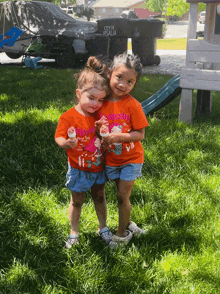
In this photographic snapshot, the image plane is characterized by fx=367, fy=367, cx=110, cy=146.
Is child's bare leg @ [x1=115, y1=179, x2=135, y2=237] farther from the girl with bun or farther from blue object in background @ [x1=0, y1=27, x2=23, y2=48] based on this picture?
blue object in background @ [x1=0, y1=27, x2=23, y2=48]

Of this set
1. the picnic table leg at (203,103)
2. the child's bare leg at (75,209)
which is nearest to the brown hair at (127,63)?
the child's bare leg at (75,209)

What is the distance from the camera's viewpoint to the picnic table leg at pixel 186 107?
509cm

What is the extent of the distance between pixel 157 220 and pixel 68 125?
1060 millimetres

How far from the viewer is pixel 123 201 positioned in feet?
7.64

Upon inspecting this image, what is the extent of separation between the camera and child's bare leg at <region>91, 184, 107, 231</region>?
7.97ft

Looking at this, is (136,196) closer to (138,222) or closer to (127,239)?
(138,222)

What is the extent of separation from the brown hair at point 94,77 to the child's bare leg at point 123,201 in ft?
1.89

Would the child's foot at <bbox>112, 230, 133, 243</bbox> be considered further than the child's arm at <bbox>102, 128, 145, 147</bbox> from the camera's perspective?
Yes

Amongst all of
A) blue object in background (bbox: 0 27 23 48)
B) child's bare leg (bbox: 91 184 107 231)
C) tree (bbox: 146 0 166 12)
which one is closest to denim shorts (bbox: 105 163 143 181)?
child's bare leg (bbox: 91 184 107 231)

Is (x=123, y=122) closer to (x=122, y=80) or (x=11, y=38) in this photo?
(x=122, y=80)

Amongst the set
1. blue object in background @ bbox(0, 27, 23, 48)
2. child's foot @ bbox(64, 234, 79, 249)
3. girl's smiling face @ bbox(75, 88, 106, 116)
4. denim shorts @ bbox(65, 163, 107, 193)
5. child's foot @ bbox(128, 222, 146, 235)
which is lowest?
child's foot @ bbox(128, 222, 146, 235)

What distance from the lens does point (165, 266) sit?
7.39ft

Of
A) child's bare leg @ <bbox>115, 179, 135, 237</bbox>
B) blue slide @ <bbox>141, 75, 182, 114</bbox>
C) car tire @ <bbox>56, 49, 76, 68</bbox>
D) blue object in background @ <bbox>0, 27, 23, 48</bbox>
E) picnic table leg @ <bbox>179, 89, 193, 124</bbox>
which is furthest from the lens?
blue object in background @ <bbox>0, 27, 23, 48</bbox>

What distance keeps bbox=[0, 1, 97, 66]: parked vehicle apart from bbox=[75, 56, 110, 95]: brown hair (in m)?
8.75
